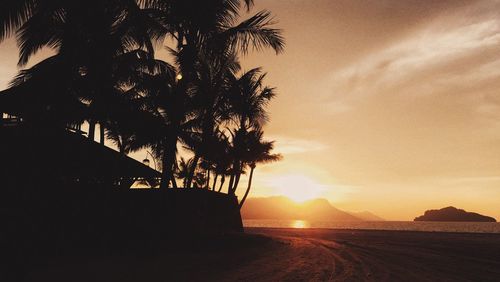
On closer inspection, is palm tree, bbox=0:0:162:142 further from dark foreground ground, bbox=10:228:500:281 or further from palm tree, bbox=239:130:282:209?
palm tree, bbox=239:130:282:209

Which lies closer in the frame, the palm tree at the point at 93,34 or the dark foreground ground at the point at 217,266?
the dark foreground ground at the point at 217,266

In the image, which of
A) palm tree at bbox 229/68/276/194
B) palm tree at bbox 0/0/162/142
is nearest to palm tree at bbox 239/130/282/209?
palm tree at bbox 229/68/276/194

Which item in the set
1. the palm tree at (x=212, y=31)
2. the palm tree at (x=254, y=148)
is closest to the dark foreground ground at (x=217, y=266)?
the palm tree at (x=212, y=31)

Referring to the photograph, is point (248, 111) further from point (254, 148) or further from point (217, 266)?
point (217, 266)

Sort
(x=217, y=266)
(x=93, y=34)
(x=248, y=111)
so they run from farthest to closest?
(x=248, y=111), (x=93, y=34), (x=217, y=266)

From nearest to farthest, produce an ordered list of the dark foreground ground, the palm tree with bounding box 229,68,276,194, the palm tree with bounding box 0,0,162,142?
→ the dark foreground ground → the palm tree with bounding box 0,0,162,142 → the palm tree with bounding box 229,68,276,194

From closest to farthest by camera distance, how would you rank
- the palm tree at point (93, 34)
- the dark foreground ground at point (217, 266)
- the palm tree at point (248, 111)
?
the dark foreground ground at point (217, 266), the palm tree at point (93, 34), the palm tree at point (248, 111)

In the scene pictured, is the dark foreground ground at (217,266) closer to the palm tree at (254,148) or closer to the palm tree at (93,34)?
the palm tree at (93,34)

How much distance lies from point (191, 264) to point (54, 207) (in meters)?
5.11

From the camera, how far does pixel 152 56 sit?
14.2 meters

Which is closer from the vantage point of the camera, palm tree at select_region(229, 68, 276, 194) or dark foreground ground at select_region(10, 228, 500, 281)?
dark foreground ground at select_region(10, 228, 500, 281)

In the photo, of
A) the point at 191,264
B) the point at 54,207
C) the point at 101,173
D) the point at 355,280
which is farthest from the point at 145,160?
the point at 355,280

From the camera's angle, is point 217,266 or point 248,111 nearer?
point 217,266

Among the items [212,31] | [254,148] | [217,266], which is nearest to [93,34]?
[212,31]
